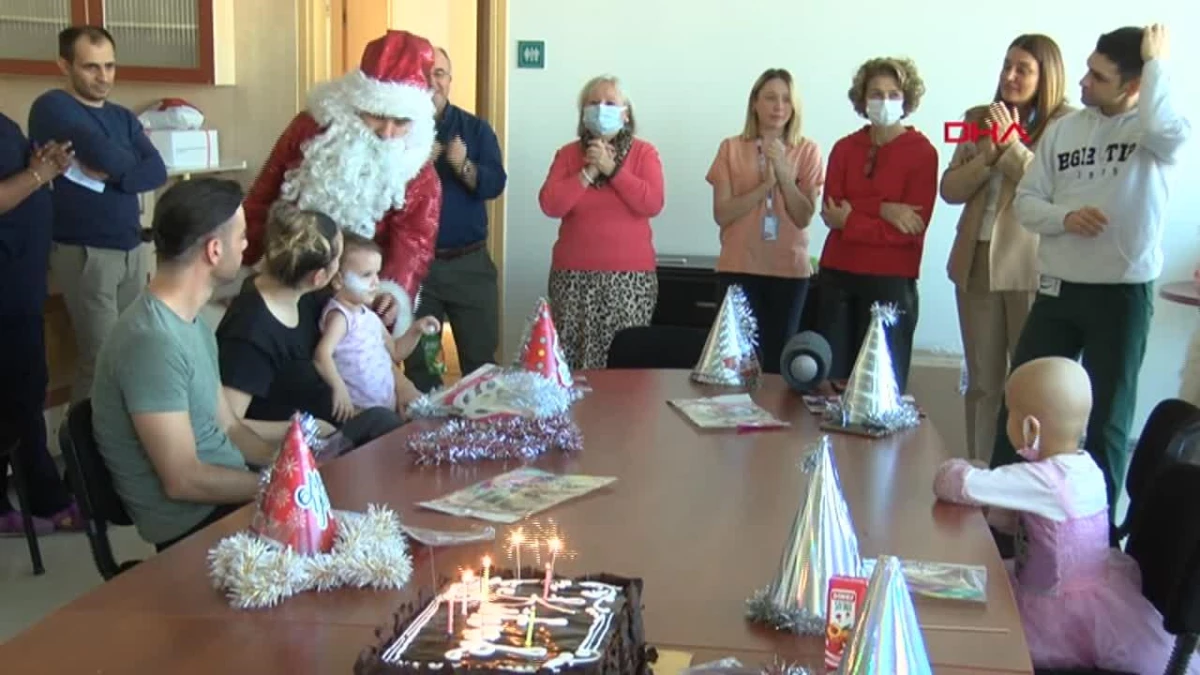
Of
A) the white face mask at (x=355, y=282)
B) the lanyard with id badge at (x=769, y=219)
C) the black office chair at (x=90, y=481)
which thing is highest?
the lanyard with id badge at (x=769, y=219)

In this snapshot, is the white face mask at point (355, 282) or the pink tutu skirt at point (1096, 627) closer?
the pink tutu skirt at point (1096, 627)

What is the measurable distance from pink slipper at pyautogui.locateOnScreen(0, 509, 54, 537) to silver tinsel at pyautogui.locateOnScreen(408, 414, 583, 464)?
2.09m

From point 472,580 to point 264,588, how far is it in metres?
0.31

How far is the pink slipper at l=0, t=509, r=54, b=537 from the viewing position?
3878mm

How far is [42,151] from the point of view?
3.70 metres

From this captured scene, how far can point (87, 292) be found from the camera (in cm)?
420

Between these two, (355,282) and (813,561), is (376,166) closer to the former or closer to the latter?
(355,282)

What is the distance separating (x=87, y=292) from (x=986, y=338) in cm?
320

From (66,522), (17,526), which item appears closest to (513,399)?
(66,522)

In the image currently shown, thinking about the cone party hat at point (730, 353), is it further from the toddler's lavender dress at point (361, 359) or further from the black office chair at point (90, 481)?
the black office chair at point (90, 481)

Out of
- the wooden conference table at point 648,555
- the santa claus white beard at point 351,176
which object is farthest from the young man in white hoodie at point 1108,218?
the santa claus white beard at point 351,176

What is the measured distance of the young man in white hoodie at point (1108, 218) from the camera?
10.9ft

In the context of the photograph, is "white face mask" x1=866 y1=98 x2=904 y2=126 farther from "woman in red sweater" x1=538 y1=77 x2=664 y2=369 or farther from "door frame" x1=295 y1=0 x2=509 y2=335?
"door frame" x1=295 y1=0 x2=509 y2=335

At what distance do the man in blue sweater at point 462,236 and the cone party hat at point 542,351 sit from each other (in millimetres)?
1486
